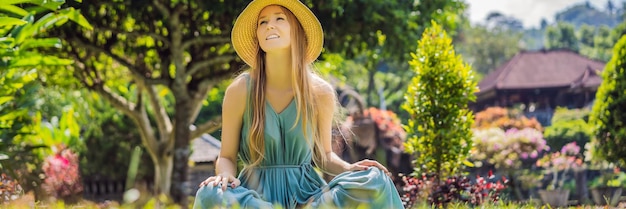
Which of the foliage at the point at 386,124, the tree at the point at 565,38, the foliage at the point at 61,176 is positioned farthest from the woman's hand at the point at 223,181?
the tree at the point at 565,38

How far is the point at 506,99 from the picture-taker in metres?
36.3

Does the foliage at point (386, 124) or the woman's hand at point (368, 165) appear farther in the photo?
the foliage at point (386, 124)

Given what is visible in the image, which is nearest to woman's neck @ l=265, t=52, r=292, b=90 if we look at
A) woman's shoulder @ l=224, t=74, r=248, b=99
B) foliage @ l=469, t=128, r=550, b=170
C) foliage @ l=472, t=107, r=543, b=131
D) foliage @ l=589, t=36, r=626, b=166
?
woman's shoulder @ l=224, t=74, r=248, b=99

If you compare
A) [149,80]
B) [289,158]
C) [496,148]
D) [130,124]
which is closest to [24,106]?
[289,158]

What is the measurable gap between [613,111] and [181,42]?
6.72 m

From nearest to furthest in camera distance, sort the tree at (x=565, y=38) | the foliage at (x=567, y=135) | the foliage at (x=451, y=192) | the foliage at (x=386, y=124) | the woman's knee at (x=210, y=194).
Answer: the woman's knee at (x=210, y=194) → the foliage at (x=451, y=192) → the foliage at (x=386, y=124) → the foliage at (x=567, y=135) → the tree at (x=565, y=38)

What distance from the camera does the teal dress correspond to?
12.2 ft

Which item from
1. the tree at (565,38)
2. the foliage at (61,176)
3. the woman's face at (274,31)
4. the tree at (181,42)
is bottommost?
the foliage at (61,176)

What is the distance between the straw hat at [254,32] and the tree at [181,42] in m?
5.96

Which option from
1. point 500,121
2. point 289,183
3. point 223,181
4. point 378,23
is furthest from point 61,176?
point 500,121

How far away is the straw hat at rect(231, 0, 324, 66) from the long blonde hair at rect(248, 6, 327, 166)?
4 centimetres

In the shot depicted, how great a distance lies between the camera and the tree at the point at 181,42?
38.3 feet

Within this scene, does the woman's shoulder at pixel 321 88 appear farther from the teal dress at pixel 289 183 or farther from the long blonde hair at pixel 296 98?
the teal dress at pixel 289 183

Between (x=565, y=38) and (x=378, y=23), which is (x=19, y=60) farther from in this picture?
(x=565, y=38)
